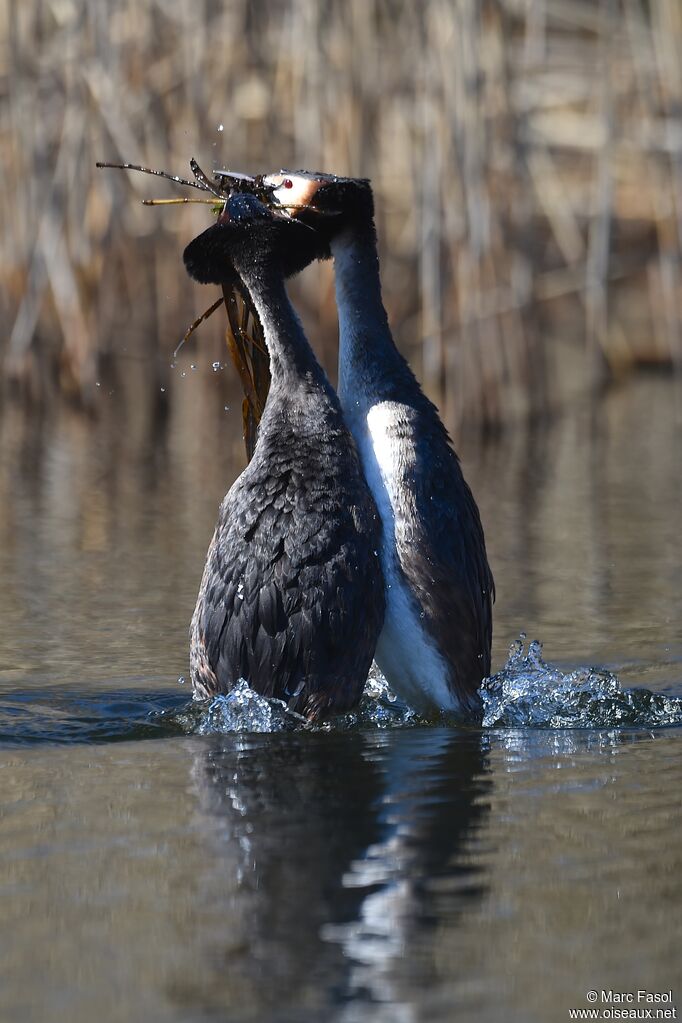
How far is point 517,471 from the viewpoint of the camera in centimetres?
1059

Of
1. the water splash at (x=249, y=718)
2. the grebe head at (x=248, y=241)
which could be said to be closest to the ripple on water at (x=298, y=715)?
the water splash at (x=249, y=718)

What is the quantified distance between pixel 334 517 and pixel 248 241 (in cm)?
101

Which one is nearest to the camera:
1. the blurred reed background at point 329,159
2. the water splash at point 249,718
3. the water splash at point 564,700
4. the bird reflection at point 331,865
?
the bird reflection at point 331,865

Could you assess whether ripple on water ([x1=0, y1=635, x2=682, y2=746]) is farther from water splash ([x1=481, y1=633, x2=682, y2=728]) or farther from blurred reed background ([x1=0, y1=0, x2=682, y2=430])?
blurred reed background ([x1=0, y1=0, x2=682, y2=430])

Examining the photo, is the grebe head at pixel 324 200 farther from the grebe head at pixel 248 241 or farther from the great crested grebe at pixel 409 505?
the grebe head at pixel 248 241

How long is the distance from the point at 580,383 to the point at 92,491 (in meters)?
5.73

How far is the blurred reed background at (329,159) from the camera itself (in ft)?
37.8

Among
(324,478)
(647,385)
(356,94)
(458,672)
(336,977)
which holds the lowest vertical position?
(336,977)

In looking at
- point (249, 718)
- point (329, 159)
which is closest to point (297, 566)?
point (249, 718)

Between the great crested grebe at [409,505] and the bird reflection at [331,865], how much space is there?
1.44ft

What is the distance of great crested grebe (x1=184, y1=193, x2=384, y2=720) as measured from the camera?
534 cm

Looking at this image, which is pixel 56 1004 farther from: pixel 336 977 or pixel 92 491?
pixel 92 491

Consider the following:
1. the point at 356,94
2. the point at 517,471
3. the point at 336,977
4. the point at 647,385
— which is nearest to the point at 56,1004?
the point at 336,977

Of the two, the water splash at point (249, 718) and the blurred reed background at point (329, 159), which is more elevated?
the blurred reed background at point (329, 159)
